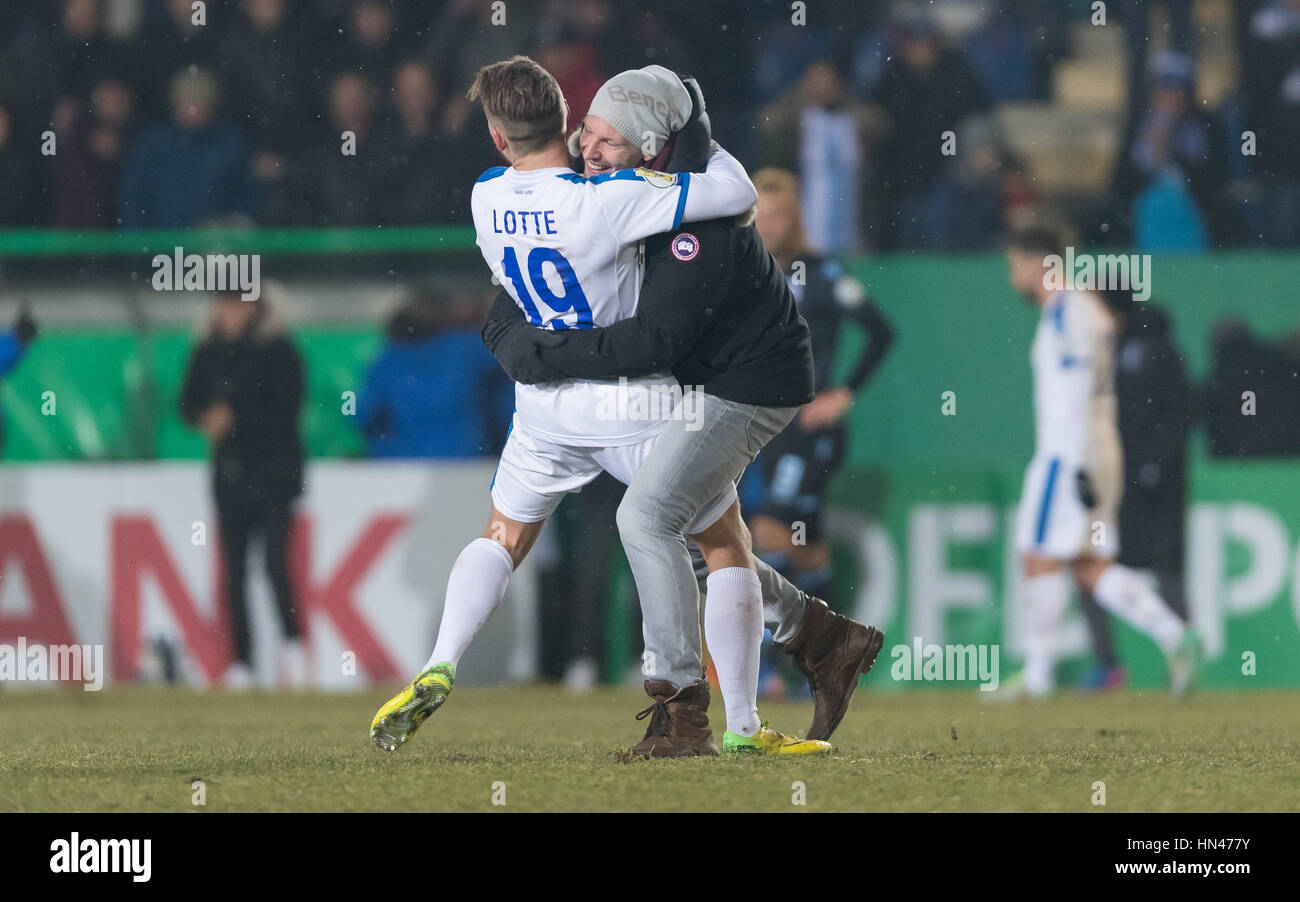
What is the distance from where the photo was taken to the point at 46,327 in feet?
28.9

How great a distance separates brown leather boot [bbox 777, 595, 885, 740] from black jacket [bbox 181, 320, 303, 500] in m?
3.86

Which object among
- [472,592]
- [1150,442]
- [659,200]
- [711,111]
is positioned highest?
[711,111]

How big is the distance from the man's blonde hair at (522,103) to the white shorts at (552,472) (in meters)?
0.73

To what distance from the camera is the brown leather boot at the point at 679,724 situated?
16.3 feet

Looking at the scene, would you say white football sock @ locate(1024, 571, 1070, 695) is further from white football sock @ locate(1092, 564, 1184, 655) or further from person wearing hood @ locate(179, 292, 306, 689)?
person wearing hood @ locate(179, 292, 306, 689)

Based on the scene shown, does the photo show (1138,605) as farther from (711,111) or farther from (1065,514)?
(711,111)

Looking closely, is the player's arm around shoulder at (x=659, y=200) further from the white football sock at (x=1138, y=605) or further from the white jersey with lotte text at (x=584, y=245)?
the white football sock at (x=1138, y=605)

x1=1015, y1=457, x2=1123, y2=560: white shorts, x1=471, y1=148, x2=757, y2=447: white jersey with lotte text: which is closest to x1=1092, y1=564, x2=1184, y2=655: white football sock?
x1=1015, y1=457, x2=1123, y2=560: white shorts

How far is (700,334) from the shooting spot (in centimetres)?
500

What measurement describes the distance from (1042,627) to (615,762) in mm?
3836

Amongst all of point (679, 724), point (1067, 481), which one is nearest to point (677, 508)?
point (679, 724)

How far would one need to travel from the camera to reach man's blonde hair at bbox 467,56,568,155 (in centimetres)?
492

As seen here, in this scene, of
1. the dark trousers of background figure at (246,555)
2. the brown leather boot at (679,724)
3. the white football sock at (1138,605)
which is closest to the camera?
the brown leather boot at (679,724)

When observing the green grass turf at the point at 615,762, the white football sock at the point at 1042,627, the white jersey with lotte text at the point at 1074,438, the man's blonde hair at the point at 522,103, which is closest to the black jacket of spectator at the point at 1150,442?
the white jersey with lotte text at the point at 1074,438
